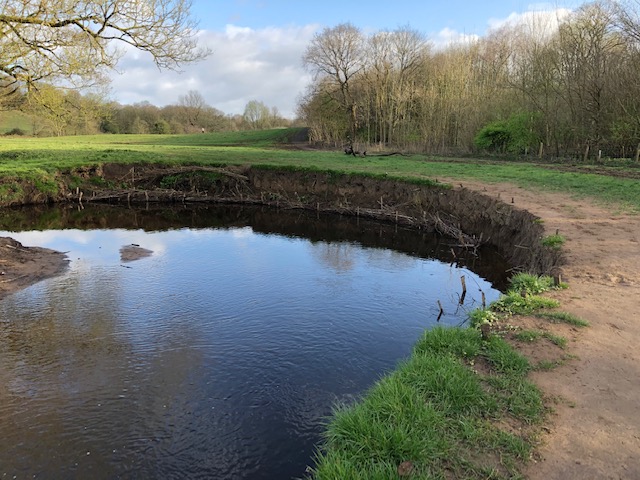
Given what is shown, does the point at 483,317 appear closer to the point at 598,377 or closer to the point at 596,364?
the point at 596,364

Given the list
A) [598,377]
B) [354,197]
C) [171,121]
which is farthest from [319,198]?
[171,121]

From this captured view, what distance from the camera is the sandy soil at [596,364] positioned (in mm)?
3342

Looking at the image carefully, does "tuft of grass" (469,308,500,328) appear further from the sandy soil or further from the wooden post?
the wooden post

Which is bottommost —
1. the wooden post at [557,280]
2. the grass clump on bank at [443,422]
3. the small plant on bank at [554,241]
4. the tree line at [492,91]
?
the grass clump on bank at [443,422]

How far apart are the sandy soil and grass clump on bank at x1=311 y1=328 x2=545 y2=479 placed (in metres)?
0.22

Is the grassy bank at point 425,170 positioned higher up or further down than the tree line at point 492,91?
further down

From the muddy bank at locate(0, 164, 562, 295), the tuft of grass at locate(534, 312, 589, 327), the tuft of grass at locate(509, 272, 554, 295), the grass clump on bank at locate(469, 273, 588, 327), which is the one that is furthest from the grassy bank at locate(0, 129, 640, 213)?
the tuft of grass at locate(534, 312, 589, 327)

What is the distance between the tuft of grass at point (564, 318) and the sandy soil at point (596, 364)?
0.40ft

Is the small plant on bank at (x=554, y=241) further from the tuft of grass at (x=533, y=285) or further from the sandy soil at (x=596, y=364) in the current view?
the tuft of grass at (x=533, y=285)

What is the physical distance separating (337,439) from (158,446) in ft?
7.16

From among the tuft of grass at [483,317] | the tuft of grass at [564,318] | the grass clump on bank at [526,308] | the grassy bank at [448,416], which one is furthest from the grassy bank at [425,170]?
the grassy bank at [448,416]

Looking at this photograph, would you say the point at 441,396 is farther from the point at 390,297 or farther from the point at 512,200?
the point at 512,200

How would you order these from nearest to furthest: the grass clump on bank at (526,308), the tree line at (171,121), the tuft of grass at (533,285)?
the grass clump on bank at (526,308) → the tuft of grass at (533,285) → the tree line at (171,121)

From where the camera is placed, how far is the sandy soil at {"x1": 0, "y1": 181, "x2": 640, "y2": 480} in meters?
3.34
